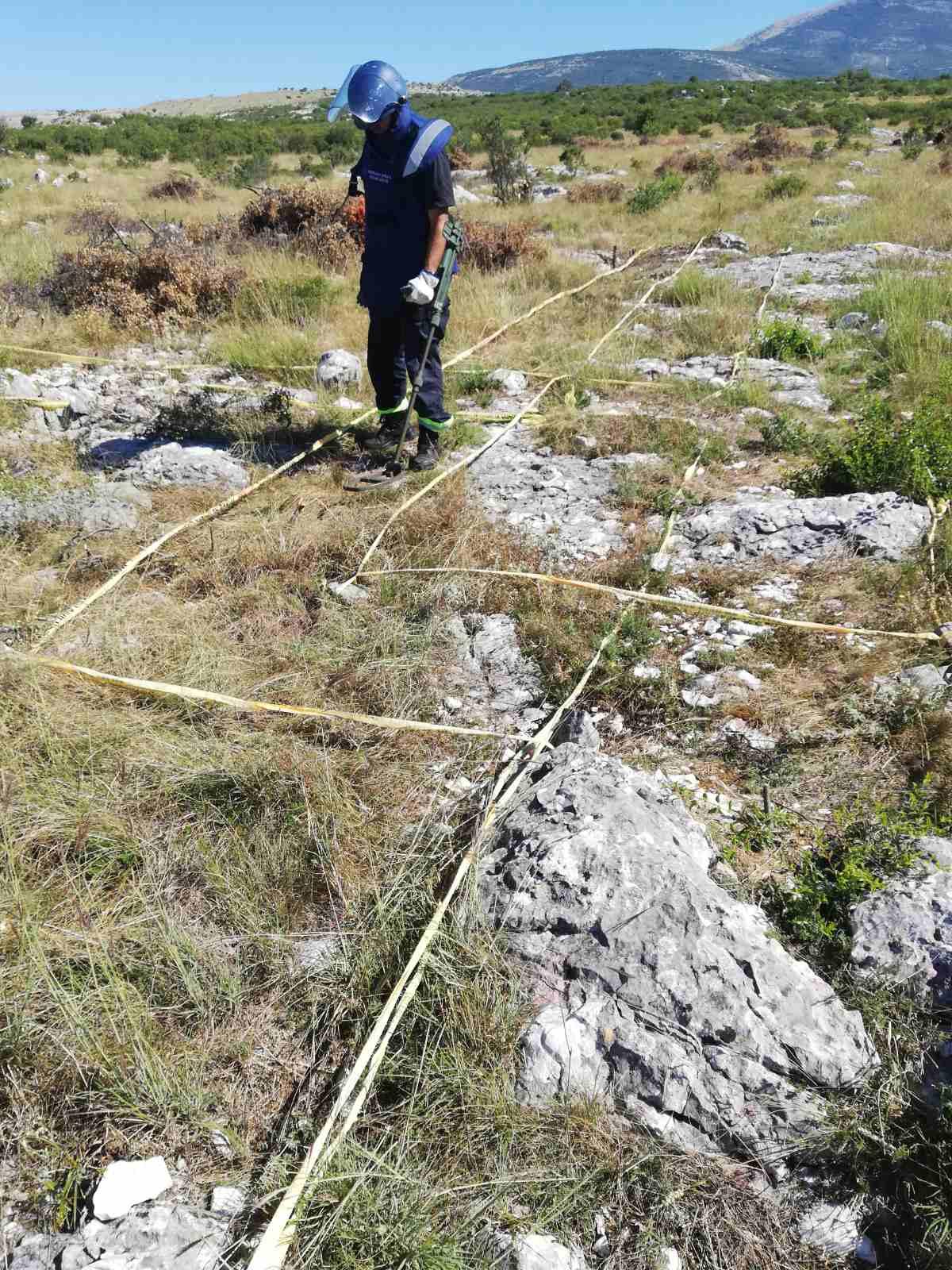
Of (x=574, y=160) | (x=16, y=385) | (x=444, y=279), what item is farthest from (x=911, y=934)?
(x=574, y=160)

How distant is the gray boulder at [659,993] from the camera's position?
1.53 meters

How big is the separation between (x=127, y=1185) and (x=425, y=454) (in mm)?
3934

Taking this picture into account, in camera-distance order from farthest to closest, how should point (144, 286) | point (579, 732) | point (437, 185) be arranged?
point (144, 286), point (437, 185), point (579, 732)

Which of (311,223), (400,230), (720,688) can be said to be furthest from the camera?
(311,223)

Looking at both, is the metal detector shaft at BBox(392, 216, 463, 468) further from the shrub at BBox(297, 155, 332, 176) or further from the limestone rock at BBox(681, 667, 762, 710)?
the shrub at BBox(297, 155, 332, 176)

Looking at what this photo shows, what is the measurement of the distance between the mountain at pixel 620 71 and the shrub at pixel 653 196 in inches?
5213

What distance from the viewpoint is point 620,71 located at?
14988 cm

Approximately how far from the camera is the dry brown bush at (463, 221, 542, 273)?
29.2ft

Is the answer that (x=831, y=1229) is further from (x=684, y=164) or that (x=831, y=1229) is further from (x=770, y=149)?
(x=770, y=149)

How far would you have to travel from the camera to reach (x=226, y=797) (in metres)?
2.28

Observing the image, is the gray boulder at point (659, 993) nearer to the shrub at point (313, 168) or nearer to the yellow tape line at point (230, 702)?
the yellow tape line at point (230, 702)

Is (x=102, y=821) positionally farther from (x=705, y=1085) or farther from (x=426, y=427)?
(x=426, y=427)

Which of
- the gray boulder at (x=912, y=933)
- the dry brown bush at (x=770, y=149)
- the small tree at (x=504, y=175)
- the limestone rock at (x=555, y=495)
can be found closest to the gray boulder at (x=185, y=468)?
the limestone rock at (x=555, y=495)

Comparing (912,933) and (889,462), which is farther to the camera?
(889,462)
